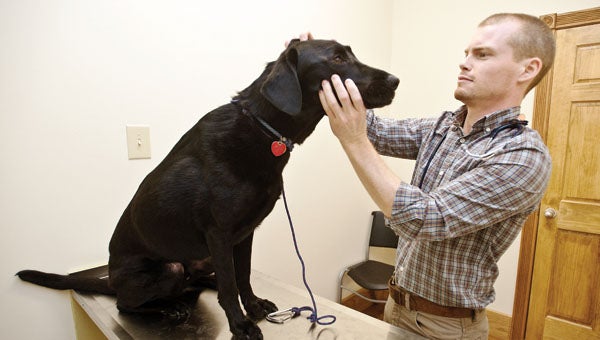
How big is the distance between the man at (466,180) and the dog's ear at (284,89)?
0.08 m

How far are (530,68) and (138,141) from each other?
4.70 feet

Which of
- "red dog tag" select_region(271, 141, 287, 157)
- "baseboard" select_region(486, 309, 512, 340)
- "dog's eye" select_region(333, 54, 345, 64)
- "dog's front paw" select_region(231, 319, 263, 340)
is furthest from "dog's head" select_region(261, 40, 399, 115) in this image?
"baseboard" select_region(486, 309, 512, 340)

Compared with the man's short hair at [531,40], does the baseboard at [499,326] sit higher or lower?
lower

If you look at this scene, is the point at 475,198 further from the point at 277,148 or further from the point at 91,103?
A: the point at 91,103

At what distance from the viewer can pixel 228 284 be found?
2.85 ft

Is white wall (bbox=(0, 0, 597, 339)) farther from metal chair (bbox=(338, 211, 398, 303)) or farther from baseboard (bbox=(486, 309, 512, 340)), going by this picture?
baseboard (bbox=(486, 309, 512, 340))

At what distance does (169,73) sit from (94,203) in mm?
613

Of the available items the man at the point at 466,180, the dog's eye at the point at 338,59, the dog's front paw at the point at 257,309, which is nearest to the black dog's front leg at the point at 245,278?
the dog's front paw at the point at 257,309

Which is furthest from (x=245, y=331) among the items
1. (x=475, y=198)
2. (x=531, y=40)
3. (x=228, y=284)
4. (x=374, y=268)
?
(x=374, y=268)

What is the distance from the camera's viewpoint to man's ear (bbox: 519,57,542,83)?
3.31 ft

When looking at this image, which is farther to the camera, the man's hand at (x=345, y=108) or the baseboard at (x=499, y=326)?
the baseboard at (x=499, y=326)

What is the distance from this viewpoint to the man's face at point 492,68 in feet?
3.31

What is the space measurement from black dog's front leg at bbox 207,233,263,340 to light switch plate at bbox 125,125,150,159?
696 millimetres

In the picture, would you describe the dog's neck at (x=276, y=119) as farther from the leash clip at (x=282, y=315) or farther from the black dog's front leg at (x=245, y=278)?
the leash clip at (x=282, y=315)
